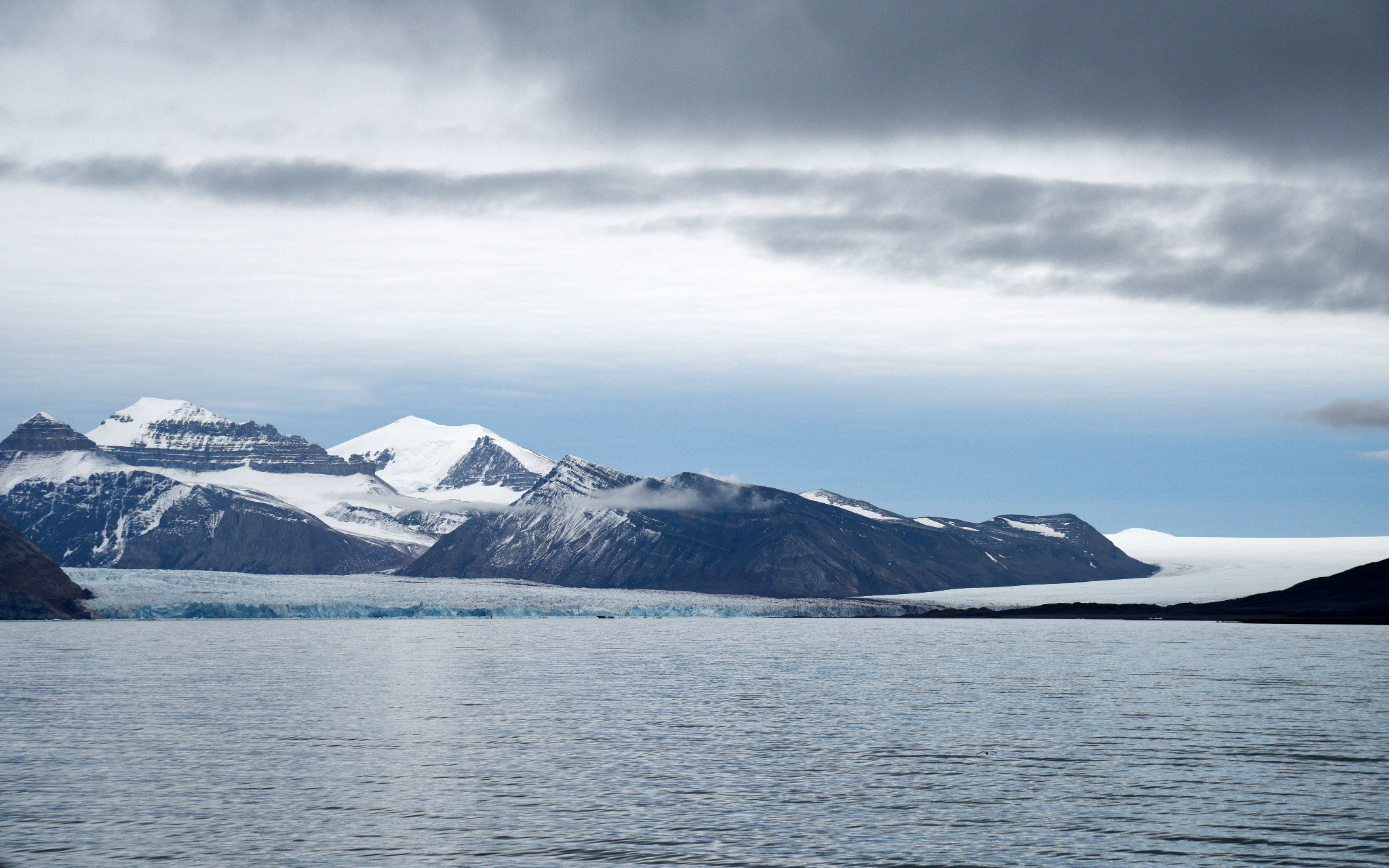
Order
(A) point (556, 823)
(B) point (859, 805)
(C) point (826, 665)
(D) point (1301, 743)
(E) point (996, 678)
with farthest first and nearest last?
(C) point (826, 665) → (E) point (996, 678) → (D) point (1301, 743) → (B) point (859, 805) → (A) point (556, 823)

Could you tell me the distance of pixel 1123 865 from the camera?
113 ft

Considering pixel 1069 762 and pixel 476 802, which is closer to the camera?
pixel 476 802

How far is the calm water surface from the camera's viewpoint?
123 ft

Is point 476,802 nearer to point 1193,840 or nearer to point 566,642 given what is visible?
point 1193,840

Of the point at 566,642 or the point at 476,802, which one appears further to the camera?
the point at 566,642

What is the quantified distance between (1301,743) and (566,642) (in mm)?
131149

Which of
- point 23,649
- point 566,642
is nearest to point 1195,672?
point 566,642

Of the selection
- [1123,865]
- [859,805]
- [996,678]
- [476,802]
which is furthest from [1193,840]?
[996,678]

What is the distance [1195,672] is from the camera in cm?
11025

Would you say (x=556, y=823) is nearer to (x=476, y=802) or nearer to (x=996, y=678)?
(x=476, y=802)

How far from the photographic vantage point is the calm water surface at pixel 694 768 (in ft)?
123

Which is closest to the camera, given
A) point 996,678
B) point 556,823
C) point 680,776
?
point 556,823

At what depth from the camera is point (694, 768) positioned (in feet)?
174

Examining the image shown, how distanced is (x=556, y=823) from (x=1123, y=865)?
17.6m
